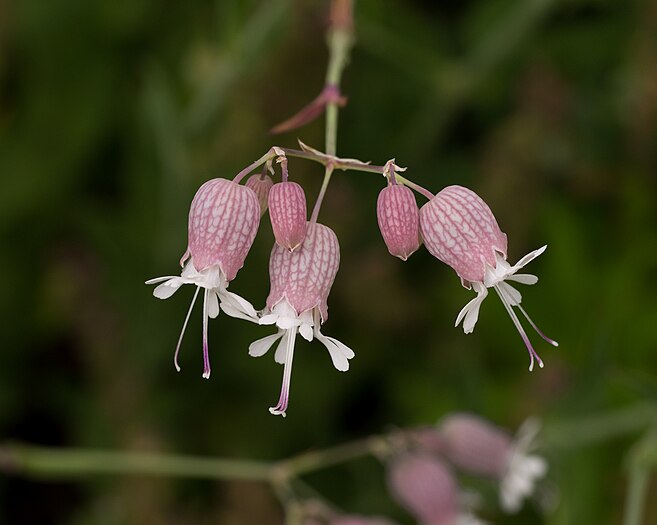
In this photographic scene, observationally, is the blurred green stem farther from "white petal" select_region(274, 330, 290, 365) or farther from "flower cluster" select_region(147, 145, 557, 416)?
"white petal" select_region(274, 330, 290, 365)

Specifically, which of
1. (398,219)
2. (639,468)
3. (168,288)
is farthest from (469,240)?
(639,468)

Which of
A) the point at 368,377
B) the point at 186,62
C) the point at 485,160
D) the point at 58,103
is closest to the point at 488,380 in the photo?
the point at 368,377

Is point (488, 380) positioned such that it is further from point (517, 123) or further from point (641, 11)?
point (641, 11)

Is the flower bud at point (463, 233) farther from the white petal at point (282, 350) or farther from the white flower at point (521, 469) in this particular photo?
the white flower at point (521, 469)

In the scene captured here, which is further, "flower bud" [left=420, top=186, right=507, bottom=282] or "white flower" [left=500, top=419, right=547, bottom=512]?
"white flower" [left=500, top=419, right=547, bottom=512]

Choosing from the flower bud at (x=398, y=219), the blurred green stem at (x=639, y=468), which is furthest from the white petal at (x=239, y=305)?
the blurred green stem at (x=639, y=468)

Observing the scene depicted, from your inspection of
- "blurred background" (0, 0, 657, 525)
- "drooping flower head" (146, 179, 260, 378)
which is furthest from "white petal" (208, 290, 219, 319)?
"blurred background" (0, 0, 657, 525)
